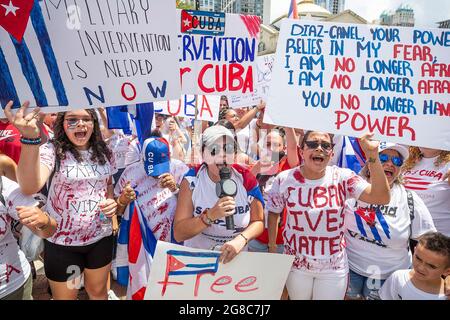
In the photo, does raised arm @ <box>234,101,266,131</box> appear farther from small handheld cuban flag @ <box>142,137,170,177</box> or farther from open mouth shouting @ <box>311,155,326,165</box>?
open mouth shouting @ <box>311,155,326,165</box>

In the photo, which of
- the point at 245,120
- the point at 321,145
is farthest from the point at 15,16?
the point at 245,120

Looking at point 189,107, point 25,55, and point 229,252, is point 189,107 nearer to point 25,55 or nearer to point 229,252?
point 25,55

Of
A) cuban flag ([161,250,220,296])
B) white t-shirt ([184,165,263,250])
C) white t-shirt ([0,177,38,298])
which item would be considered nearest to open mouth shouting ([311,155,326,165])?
white t-shirt ([184,165,263,250])

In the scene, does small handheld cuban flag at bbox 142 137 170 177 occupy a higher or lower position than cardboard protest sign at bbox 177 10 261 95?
lower

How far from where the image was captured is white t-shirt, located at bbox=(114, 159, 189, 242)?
8.94 feet

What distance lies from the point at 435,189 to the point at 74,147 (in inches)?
110

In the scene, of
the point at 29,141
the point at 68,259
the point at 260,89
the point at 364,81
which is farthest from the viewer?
the point at 260,89

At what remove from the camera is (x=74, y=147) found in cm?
241

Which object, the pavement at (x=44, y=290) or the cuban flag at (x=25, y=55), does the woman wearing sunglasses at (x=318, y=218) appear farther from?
the pavement at (x=44, y=290)

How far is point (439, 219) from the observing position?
9.69 feet

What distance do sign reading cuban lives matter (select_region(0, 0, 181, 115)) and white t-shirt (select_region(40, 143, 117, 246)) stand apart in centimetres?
42

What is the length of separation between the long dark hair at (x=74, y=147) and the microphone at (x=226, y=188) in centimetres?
91

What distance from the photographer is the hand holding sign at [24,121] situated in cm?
→ 185

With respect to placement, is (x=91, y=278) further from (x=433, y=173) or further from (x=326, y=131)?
(x=433, y=173)
